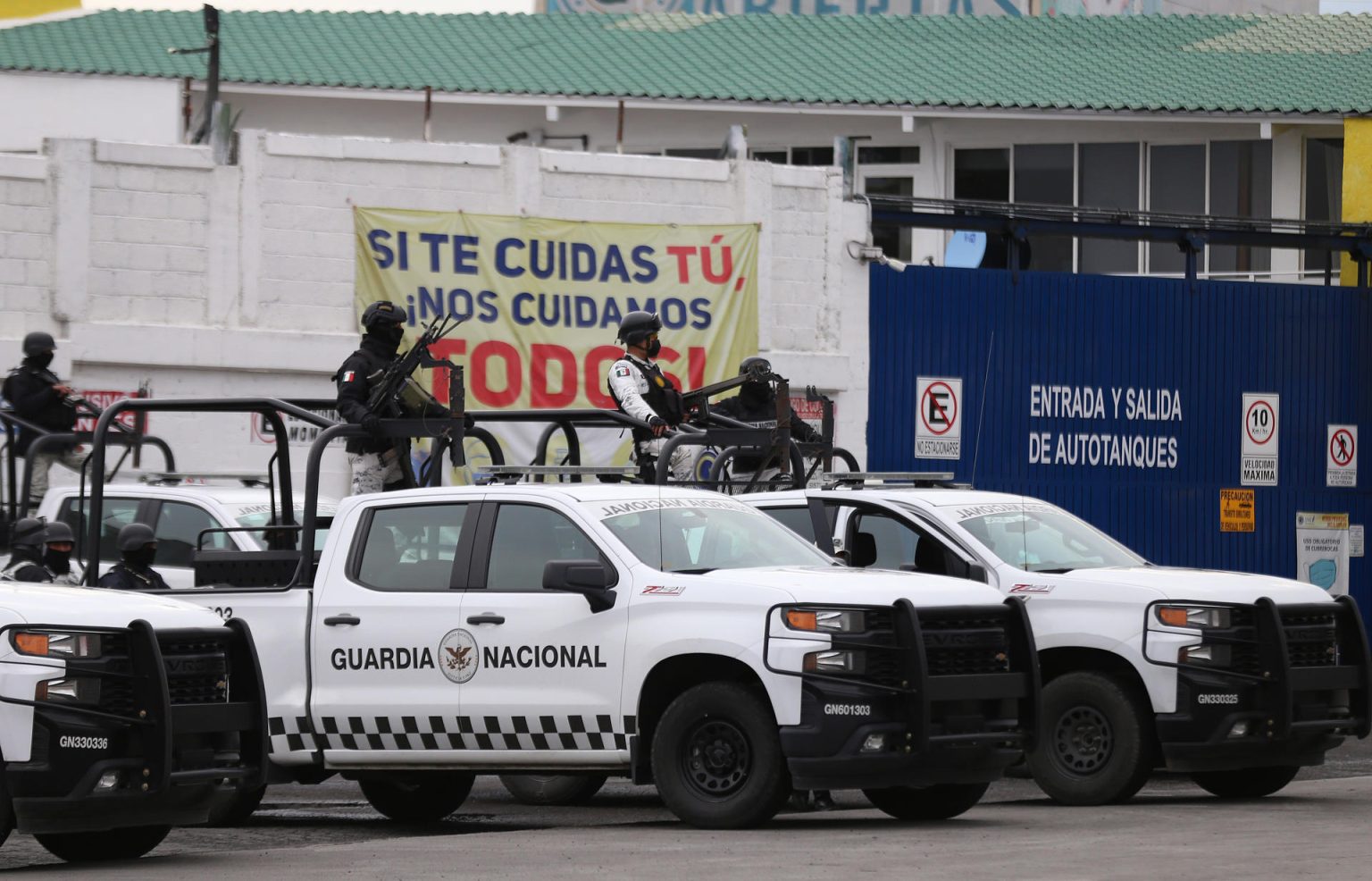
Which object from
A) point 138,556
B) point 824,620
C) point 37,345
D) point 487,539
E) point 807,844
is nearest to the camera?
point 807,844

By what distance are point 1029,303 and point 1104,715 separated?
12410 mm

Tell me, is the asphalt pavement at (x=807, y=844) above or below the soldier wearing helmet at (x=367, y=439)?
below

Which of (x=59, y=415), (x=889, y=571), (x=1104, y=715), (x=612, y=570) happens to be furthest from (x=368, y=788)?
(x=59, y=415)

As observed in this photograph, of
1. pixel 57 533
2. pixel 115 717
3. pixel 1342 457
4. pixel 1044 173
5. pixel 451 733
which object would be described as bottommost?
pixel 451 733

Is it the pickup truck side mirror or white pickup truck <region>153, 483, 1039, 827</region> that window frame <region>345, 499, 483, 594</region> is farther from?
the pickup truck side mirror

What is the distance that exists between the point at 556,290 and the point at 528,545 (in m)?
10.8

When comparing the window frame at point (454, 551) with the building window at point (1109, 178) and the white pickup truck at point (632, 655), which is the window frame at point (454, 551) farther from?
the building window at point (1109, 178)

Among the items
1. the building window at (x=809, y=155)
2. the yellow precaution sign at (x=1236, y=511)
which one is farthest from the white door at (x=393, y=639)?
the building window at (x=809, y=155)

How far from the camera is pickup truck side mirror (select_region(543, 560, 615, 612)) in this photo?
10.5 metres

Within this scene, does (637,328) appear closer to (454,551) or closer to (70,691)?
(454,551)

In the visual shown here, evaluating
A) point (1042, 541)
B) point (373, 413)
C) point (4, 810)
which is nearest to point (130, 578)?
point (373, 413)

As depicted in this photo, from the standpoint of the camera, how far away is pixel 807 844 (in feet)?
32.1

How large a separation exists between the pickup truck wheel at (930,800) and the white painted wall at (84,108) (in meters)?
22.4

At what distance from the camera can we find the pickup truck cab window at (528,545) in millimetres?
10961
